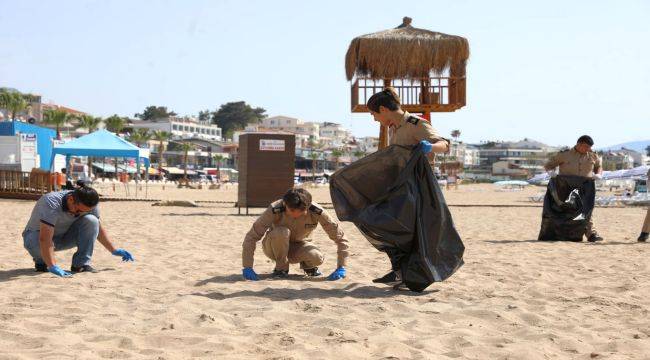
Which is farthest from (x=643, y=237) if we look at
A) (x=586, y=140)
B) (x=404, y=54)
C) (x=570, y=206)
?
(x=404, y=54)

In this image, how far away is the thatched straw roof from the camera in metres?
18.9

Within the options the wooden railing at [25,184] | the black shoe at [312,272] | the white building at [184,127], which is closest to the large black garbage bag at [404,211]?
the black shoe at [312,272]

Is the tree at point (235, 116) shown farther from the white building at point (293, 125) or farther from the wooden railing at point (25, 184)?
the wooden railing at point (25, 184)

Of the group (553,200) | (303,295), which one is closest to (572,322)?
(303,295)

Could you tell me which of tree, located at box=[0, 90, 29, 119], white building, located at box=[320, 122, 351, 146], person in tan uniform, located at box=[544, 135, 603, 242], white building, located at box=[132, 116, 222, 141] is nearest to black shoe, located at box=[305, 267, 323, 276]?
person in tan uniform, located at box=[544, 135, 603, 242]

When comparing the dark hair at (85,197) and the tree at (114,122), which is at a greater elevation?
the tree at (114,122)

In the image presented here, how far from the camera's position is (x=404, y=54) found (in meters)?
18.9

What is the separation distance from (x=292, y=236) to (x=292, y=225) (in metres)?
0.13

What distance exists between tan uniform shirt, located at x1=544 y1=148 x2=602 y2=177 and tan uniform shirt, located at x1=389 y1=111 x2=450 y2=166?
486 cm

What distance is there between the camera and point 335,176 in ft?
18.3

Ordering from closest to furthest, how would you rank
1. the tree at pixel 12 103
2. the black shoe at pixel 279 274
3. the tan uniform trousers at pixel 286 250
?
the tan uniform trousers at pixel 286 250
the black shoe at pixel 279 274
the tree at pixel 12 103

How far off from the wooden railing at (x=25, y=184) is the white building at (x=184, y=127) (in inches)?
4629

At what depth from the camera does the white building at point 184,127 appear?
142 m

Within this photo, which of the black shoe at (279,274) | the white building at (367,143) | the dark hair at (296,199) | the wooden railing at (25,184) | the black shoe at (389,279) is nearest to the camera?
the dark hair at (296,199)
